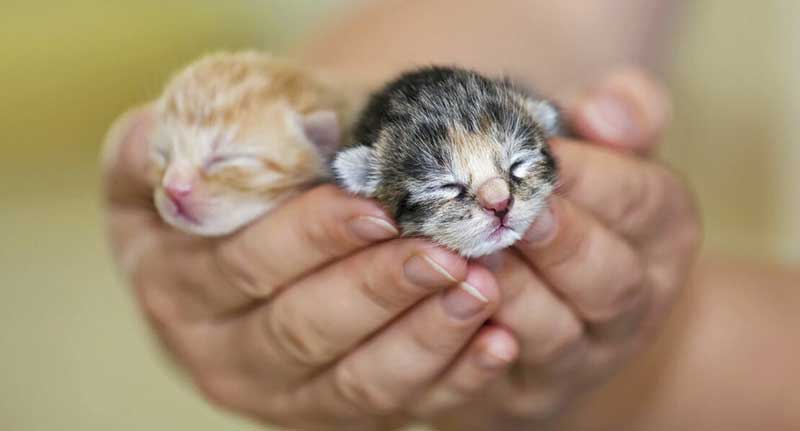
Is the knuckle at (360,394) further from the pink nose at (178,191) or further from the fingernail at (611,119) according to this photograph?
the fingernail at (611,119)

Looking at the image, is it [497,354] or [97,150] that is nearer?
[497,354]

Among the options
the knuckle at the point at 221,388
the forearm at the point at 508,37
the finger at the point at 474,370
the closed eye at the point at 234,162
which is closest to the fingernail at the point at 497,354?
the finger at the point at 474,370

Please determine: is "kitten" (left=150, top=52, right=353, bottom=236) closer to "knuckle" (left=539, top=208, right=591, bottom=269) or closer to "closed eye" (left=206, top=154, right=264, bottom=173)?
"closed eye" (left=206, top=154, right=264, bottom=173)

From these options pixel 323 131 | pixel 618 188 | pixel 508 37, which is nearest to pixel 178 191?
pixel 323 131

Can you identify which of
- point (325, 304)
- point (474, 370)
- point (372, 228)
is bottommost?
point (474, 370)

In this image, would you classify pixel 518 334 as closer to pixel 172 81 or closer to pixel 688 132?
pixel 172 81

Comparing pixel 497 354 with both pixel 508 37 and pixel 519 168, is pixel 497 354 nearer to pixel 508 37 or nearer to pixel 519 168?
pixel 519 168
